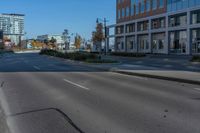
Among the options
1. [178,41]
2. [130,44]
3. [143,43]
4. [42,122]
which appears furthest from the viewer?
[130,44]

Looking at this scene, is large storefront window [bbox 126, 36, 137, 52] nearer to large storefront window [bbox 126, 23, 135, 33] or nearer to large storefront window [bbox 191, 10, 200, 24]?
large storefront window [bbox 126, 23, 135, 33]

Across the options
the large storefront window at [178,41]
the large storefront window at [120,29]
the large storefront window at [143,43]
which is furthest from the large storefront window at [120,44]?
the large storefront window at [178,41]

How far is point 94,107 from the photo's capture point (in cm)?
1112

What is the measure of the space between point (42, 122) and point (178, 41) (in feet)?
199

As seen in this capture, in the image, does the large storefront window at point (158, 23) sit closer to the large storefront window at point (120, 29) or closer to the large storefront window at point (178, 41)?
the large storefront window at point (178, 41)

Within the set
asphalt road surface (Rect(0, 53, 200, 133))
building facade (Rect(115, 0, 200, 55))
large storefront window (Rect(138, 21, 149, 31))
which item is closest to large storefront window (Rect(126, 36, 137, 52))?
building facade (Rect(115, 0, 200, 55))

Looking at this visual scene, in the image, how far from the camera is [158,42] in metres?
75.5

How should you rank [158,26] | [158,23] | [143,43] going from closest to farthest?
[158,26] → [158,23] → [143,43]

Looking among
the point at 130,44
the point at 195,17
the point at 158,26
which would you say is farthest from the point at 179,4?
the point at 130,44

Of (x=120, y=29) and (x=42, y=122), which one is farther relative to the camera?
(x=120, y=29)

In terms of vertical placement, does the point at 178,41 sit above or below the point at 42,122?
above

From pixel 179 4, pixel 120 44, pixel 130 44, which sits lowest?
pixel 130 44

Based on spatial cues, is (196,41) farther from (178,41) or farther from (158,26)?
(158,26)

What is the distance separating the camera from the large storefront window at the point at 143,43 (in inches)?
3216
